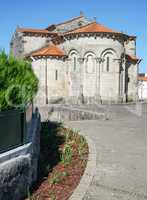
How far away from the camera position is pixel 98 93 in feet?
119

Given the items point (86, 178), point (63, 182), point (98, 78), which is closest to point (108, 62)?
point (98, 78)

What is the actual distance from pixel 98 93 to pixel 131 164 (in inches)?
1092

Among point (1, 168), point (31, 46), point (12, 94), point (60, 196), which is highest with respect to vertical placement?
point (31, 46)

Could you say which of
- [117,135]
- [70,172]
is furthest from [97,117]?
[70,172]

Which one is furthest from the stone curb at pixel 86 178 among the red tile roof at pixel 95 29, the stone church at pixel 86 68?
the red tile roof at pixel 95 29

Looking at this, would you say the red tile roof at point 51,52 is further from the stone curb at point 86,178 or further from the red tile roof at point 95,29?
the stone curb at point 86,178

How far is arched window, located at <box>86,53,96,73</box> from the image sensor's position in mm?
36531

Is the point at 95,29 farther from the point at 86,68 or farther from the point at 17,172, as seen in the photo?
the point at 17,172

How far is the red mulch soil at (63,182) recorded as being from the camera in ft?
21.4

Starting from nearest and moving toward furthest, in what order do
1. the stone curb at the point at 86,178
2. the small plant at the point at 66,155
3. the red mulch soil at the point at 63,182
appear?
the stone curb at the point at 86,178
the red mulch soil at the point at 63,182
the small plant at the point at 66,155

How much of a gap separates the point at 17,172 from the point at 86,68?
1221 inches

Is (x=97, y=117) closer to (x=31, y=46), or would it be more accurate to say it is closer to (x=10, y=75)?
(x=10, y=75)

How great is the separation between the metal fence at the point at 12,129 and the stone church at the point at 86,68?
29629 millimetres

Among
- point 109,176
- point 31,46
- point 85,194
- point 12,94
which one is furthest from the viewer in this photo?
point 31,46
